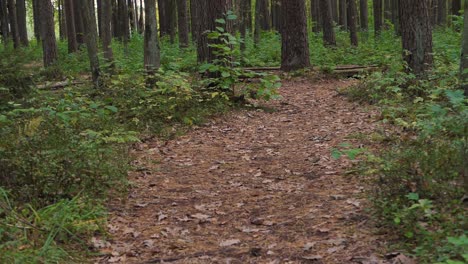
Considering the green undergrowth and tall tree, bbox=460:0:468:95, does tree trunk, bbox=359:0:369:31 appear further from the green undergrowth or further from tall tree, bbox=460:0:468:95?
the green undergrowth

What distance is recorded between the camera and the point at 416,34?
30.4ft

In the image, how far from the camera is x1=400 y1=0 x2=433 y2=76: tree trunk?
30.3ft

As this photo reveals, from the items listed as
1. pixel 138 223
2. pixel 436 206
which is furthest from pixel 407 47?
pixel 138 223

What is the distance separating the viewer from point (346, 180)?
5.29 meters

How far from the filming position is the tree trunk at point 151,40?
952 cm

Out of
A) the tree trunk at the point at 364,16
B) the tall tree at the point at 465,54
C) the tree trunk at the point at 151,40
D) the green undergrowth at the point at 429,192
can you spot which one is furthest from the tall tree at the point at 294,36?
the tree trunk at the point at 364,16

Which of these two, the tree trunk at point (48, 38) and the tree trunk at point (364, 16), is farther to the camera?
the tree trunk at point (364, 16)

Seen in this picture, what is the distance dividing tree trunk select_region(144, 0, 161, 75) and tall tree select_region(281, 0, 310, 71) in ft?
14.5

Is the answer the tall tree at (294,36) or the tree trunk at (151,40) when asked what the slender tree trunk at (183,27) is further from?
the tree trunk at (151,40)

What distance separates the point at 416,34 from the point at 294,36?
4278 mm

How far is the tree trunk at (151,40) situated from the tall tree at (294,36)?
14.5 feet

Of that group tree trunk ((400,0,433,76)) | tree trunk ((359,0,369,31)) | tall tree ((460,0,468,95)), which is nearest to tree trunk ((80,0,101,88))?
tree trunk ((400,0,433,76))

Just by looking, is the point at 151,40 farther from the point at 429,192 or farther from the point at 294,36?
the point at 429,192

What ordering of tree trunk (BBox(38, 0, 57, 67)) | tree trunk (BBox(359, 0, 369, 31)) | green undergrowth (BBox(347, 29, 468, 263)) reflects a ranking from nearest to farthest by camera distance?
green undergrowth (BBox(347, 29, 468, 263)) < tree trunk (BBox(38, 0, 57, 67)) < tree trunk (BBox(359, 0, 369, 31))
